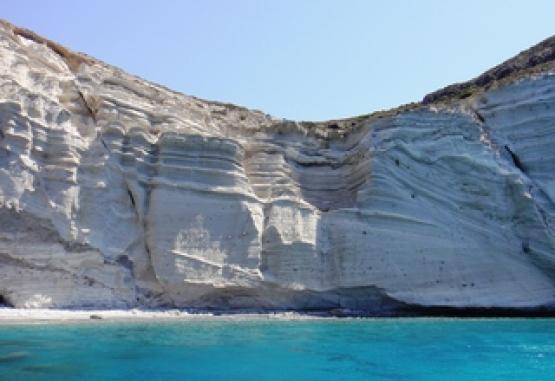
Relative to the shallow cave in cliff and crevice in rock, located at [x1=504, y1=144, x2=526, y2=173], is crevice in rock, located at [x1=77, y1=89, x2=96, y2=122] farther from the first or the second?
crevice in rock, located at [x1=504, y1=144, x2=526, y2=173]

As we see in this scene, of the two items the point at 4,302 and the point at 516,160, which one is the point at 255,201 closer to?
the point at 4,302

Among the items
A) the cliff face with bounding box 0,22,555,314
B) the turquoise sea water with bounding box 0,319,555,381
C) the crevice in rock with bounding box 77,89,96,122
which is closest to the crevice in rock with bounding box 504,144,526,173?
the cliff face with bounding box 0,22,555,314

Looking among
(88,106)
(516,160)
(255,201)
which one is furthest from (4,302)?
(516,160)

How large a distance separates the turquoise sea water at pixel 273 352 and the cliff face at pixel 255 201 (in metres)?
3.75

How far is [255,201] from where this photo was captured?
2072 cm

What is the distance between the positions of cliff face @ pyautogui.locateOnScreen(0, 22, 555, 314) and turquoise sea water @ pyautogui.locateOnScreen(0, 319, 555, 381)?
375 centimetres

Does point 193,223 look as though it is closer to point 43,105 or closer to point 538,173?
point 43,105

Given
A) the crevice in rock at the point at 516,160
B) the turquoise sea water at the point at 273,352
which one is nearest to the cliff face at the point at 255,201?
the crevice in rock at the point at 516,160

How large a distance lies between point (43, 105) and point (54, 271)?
5.22 metres

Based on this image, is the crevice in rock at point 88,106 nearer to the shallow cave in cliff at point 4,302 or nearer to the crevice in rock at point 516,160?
the shallow cave in cliff at point 4,302

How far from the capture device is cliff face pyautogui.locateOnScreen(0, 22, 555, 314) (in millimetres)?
18156

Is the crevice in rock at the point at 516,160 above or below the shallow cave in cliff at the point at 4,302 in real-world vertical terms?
above

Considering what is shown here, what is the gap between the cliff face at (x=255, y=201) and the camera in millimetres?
18156

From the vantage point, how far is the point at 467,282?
65.4ft
